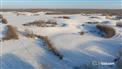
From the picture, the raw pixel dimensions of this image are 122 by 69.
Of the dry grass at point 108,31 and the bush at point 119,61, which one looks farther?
the dry grass at point 108,31

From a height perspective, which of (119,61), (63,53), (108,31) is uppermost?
(119,61)

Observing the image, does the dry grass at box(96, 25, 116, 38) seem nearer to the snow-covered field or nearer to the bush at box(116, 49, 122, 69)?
the snow-covered field

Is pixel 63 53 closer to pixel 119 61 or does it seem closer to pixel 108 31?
pixel 119 61

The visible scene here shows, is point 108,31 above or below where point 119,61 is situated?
below

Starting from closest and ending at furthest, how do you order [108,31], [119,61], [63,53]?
[119,61], [63,53], [108,31]

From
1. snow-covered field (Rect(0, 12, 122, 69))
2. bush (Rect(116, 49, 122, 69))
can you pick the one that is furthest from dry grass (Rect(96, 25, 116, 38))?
bush (Rect(116, 49, 122, 69))

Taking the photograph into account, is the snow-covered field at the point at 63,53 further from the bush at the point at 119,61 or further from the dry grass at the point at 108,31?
the dry grass at the point at 108,31

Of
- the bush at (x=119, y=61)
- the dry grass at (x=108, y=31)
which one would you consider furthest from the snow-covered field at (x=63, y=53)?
the dry grass at (x=108, y=31)

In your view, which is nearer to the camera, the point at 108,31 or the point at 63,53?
the point at 63,53

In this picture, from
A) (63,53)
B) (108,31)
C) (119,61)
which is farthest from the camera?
(108,31)

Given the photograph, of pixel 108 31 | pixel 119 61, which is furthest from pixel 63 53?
pixel 108 31

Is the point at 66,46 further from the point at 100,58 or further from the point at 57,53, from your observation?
the point at 100,58

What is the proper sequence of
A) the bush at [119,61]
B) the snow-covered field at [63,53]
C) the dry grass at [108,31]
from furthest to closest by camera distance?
the dry grass at [108,31] → the snow-covered field at [63,53] → the bush at [119,61]
